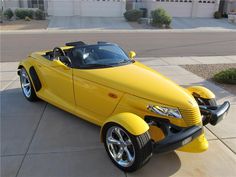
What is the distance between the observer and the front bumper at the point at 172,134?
3.28 m

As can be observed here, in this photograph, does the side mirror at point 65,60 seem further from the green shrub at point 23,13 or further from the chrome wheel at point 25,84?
the green shrub at point 23,13

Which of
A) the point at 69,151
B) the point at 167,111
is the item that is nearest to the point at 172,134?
the point at 167,111

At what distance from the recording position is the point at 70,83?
15.3 feet

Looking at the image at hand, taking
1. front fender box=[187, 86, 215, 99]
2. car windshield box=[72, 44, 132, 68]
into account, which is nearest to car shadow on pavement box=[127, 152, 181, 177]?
front fender box=[187, 86, 215, 99]

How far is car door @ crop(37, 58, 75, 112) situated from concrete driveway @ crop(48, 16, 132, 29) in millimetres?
18039

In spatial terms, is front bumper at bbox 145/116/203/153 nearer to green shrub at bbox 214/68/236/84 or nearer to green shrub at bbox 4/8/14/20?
green shrub at bbox 214/68/236/84

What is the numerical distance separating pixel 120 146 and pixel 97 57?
1.69 m

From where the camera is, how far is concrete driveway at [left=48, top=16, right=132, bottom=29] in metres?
23.3

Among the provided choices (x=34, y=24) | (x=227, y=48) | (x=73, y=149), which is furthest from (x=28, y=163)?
(x=34, y=24)

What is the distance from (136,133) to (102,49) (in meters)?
2.02

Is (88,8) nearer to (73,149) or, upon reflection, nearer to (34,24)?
(34,24)

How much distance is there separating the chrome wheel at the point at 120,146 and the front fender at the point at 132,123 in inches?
4.1

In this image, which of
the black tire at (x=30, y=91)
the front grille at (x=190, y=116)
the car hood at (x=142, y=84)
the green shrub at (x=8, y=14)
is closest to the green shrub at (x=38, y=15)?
the green shrub at (x=8, y=14)

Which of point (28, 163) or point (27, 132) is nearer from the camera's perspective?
point (28, 163)
